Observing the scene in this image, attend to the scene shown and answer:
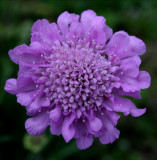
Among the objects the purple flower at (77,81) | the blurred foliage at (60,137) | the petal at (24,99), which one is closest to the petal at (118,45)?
the purple flower at (77,81)

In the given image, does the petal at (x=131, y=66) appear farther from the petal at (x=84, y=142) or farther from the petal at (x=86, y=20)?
the petal at (x=84, y=142)

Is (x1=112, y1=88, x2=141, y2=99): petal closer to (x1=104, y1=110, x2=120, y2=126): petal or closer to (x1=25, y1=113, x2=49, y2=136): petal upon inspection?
(x1=104, y1=110, x2=120, y2=126): petal

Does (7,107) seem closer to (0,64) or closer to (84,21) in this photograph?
(0,64)

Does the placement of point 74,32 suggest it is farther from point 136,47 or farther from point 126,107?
point 126,107

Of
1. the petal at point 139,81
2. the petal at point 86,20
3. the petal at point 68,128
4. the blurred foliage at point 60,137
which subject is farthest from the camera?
the blurred foliage at point 60,137

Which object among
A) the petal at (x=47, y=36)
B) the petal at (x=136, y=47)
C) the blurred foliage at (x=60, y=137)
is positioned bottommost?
the blurred foliage at (x=60, y=137)

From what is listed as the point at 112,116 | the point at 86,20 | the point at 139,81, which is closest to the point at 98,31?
the point at 86,20

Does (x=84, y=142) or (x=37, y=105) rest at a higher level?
(x=37, y=105)
